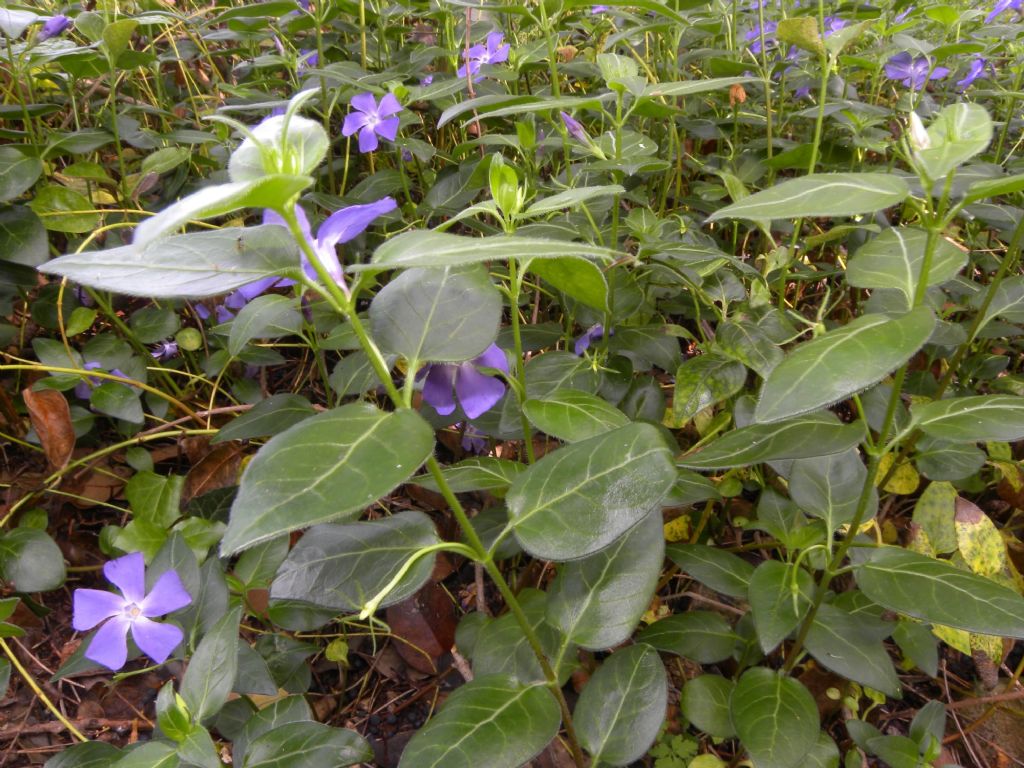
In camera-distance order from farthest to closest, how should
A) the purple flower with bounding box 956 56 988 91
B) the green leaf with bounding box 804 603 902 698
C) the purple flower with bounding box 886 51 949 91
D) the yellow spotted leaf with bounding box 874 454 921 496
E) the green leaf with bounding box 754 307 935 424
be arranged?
the purple flower with bounding box 956 56 988 91
the purple flower with bounding box 886 51 949 91
the yellow spotted leaf with bounding box 874 454 921 496
the green leaf with bounding box 804 603 902 698
the green leaf with bounding box 754 307 935 424

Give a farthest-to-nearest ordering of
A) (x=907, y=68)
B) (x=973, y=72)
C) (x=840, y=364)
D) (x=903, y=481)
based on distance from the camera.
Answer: (x=973, y=72) → (x=907, y=68) → (x=903, y=481) → (x=840, y=364)

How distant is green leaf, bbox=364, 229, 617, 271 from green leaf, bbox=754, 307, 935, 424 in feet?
0.63

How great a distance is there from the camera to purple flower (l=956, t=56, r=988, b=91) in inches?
73.4

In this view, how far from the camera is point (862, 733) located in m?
1.05

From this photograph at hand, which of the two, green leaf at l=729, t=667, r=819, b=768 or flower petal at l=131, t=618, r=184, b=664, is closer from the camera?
green leaf at l=729, t=667, r=819, b=768

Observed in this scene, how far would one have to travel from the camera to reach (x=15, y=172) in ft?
4.57

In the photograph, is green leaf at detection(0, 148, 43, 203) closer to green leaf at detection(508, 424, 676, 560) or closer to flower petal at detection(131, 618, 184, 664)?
flower petal at detection(131, 618, 184, 664)

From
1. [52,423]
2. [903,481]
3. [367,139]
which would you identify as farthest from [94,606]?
[903,481]

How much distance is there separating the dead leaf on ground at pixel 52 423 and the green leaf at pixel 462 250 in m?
1.16

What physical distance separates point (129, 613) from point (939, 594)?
1.06 metres

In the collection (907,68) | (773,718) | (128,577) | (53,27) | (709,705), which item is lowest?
(709,705)

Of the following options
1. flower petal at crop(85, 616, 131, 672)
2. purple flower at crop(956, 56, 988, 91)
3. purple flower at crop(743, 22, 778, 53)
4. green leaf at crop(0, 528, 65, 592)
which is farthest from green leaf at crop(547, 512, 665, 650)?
purple flower at crop(956, 56, 988, 91)

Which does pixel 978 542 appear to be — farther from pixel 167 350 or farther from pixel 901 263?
pixel 167 350

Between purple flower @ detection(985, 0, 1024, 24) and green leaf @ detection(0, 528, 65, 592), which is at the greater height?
purple flower @ detection(985, 0, 1024, 24)
